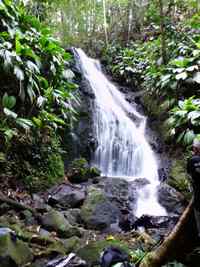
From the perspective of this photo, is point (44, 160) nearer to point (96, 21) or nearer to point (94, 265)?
point (94, 265)

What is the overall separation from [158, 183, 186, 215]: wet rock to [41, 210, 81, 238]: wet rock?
2416mm

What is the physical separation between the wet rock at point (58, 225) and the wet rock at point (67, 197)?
97cm

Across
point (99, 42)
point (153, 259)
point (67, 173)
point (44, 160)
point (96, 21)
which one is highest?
point (96, 21)

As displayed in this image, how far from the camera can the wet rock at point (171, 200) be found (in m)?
6.61

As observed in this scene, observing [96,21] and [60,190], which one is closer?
[60,190]

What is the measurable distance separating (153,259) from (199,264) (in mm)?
379

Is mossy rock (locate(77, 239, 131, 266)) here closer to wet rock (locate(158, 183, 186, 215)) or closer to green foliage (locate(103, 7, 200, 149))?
wet rock (locate(158, 183, 186, 215))

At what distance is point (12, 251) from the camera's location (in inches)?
142

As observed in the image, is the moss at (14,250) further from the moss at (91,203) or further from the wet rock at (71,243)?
the moss at (91,203)

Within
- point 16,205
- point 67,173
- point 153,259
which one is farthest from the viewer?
point 67,173

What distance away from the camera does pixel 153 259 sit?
2658mm

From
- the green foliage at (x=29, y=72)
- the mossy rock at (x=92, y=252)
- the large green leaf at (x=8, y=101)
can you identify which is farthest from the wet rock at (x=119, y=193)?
the large green leaf at (x=8, y=101)

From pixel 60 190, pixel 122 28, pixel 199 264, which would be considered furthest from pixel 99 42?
pixel 199 264

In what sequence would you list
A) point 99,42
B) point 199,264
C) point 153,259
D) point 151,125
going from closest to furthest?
1. point 199,264
2. point 153,259
3. point 151,125
4. point 99,42
